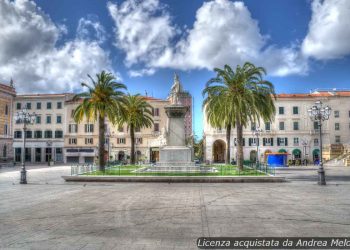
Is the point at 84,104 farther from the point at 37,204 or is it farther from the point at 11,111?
the point at 11,111

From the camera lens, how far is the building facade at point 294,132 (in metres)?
68.9

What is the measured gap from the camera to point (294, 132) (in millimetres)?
69312

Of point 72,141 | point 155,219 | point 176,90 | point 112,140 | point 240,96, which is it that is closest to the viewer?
point 155,219

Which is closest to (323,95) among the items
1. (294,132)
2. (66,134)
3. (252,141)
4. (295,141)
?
(294,132)

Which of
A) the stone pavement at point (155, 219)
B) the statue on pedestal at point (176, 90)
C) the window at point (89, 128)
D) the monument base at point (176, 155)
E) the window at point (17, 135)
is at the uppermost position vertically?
the statue on pedestal at point (176, 90)

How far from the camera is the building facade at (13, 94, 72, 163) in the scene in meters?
76.4

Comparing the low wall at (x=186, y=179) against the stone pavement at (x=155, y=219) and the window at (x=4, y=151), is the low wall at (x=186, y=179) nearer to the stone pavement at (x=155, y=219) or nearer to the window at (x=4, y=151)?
the stone pavement at (x=155, y=219)

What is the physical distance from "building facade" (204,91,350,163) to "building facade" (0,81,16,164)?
42567 mm

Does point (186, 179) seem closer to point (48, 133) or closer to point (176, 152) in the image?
point (176, 152)

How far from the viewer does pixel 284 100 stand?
6994 centimetres

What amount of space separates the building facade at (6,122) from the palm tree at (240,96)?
179 feet

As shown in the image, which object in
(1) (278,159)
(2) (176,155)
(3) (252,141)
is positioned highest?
(3) (252,141)

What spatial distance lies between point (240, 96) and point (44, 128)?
59.2m

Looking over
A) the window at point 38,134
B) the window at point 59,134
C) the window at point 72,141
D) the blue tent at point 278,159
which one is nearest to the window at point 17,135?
the window at point 38,134
